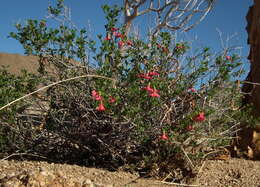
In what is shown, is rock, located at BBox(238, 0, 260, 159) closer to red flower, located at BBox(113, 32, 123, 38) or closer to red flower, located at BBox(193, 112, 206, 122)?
red flower, located at BBox(193, 112, 206, 122)

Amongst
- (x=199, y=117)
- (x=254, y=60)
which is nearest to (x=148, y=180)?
(x=199, y=117)

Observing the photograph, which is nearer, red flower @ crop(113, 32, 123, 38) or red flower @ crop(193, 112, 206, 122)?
red flower @ crop(193, 112, 206, 122)

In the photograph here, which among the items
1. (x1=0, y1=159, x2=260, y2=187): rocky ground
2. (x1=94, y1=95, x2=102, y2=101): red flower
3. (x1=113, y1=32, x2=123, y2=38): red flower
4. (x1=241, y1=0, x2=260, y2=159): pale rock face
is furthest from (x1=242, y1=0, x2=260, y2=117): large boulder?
(x1=94, y1=95, x2=102, y2=101): red flower

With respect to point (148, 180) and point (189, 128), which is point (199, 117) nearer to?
point (189, 128)

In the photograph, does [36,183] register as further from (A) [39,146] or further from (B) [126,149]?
(A) [39,146]

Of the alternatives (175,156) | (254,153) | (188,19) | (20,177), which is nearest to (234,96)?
(254,153)

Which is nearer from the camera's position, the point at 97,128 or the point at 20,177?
the point at 20,177

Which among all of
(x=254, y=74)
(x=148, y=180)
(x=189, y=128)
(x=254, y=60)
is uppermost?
(x=254, y=60)

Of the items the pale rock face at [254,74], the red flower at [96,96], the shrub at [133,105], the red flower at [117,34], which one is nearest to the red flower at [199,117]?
the shrub at [133,105]

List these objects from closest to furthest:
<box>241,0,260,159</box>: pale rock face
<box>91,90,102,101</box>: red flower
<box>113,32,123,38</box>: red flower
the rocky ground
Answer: <box>91,90,102,101</box>: red flower → the rocky ground → <box>113,32,123,38</box>: red flower → <box>241,0,260,159</box>: pale rock face

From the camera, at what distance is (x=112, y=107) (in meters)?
3.00

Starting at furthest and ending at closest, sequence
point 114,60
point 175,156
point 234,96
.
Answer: point 234,96 → point 114,60 → point 175,156

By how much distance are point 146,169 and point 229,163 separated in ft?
Answer: 3.12

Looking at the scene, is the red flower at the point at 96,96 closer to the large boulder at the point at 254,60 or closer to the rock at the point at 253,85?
the rock at the point at 253,85
